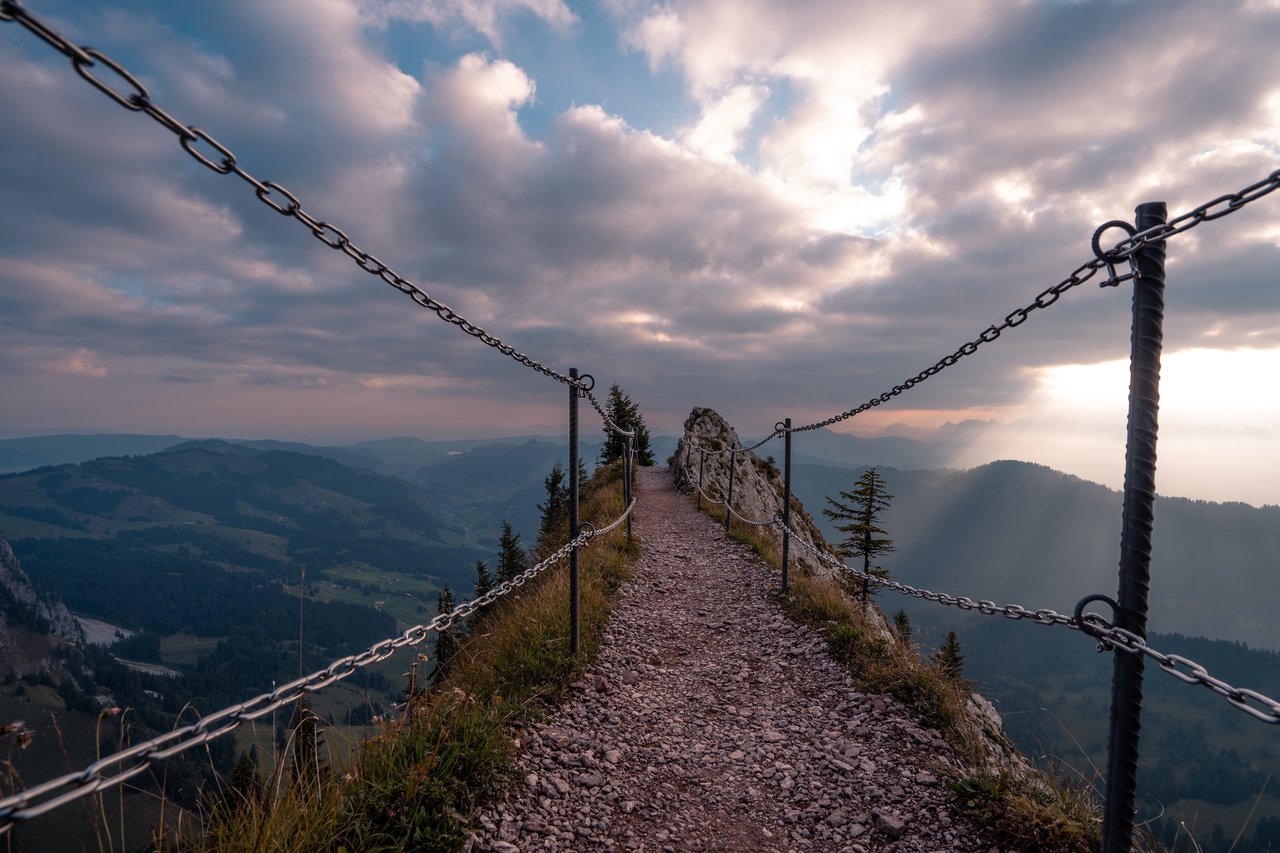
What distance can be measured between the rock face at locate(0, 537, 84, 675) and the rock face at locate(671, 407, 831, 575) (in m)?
216

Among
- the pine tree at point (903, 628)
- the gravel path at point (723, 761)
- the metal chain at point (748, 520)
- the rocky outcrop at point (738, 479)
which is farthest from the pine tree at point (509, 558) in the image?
the gravel path at point (723, 761)

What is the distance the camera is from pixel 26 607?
581ft

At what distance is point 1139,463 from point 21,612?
860ft

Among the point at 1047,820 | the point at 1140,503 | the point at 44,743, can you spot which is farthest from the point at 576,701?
the point at 44,743

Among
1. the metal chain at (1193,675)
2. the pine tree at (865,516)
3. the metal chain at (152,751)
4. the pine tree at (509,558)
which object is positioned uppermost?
the metal chain at (1193,675)

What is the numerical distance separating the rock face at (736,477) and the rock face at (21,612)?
216250 mm

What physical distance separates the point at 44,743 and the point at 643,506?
17462 cm

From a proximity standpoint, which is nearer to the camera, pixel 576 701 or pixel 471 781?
pixel 471 781

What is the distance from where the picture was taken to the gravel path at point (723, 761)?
164 inches

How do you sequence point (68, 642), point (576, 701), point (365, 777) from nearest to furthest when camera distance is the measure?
point (365, 777) < point (576, 701) < point (68, 642)

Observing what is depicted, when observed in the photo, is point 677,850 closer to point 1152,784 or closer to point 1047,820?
point 1047,820

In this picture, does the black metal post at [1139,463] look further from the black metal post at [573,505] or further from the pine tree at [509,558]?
the pine tree at [509,558]

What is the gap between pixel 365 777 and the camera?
149 inches

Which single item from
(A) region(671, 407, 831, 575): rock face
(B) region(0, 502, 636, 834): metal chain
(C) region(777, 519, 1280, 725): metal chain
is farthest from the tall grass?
(A) region(671, 407, 831, 575): rock face
